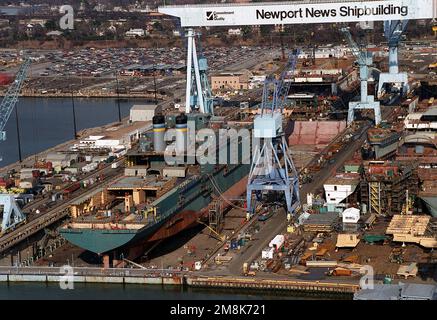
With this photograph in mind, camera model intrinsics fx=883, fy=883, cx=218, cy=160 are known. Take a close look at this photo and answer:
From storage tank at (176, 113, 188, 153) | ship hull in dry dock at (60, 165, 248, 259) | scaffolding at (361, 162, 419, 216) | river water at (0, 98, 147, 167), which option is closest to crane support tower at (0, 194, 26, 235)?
ship hull in dry dock at (60, 165, 248, 259)

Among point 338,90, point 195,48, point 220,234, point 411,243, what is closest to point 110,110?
point 338,90

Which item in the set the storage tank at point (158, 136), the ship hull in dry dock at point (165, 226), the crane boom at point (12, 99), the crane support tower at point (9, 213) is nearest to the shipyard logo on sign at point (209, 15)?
the crane boom at point (12, 99)

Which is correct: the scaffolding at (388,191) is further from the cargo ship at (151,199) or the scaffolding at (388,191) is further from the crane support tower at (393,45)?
the crane support tower at (393,45)

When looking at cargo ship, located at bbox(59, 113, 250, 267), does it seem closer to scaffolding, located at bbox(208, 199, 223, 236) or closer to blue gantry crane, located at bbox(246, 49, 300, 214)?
scaffolding, located at bbox(208, 199, 223, 236)

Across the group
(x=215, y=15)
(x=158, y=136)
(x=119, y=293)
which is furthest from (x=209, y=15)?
(x=119, y=293)

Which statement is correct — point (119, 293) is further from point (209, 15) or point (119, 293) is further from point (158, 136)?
point (209, 15)

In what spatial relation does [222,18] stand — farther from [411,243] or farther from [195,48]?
[411,243]
